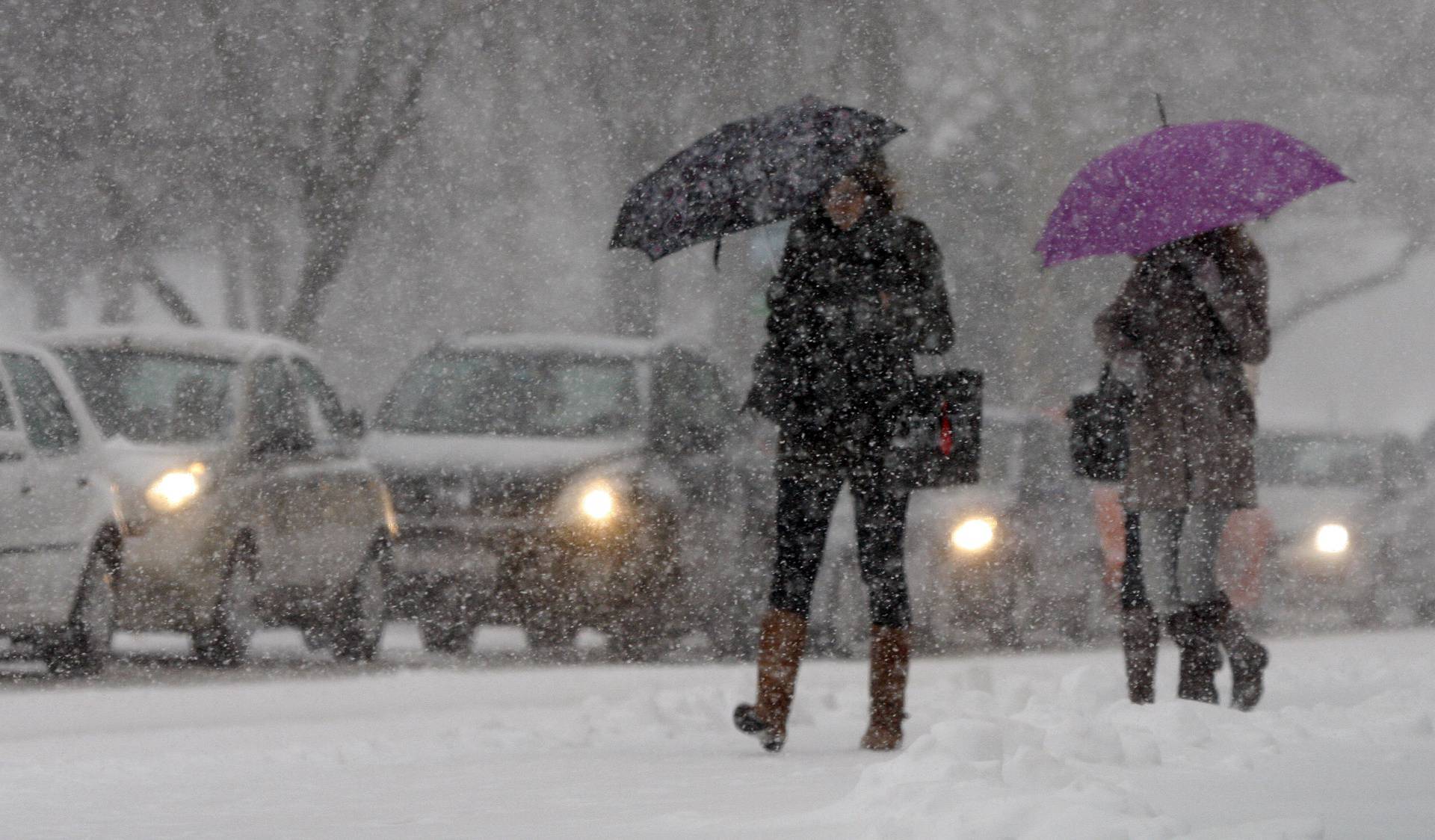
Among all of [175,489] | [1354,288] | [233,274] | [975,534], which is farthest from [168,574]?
[1354,288]

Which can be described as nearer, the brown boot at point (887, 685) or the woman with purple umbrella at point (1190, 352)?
the brown boot at point (887, 685)

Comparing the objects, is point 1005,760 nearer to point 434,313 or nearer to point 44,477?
point 44,477

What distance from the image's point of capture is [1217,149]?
7715 millimetres

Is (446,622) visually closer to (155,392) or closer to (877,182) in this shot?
(155,392)

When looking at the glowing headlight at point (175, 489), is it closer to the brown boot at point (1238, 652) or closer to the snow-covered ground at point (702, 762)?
the snow-covered ground at point (702, 762)

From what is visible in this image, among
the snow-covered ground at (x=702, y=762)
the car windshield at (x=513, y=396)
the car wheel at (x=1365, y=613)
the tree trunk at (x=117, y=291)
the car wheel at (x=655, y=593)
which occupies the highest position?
the tree trunk at (x=117, y=291)

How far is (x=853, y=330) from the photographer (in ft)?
22.6

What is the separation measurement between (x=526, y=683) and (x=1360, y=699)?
10.4 ft

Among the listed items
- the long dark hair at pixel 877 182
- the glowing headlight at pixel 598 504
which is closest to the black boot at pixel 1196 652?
the long dark hair at pixel 877 182

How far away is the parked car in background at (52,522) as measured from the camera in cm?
988

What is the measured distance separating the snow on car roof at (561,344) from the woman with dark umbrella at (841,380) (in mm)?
5638

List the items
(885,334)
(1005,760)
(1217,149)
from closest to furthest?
1. (1005,760)
2. (885,334)
3. (1217,149)

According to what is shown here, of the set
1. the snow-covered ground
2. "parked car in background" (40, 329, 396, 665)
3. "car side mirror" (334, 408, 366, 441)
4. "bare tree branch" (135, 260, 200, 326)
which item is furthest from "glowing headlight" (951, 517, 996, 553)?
"bare tree branch" (135, 260, 200, 326)

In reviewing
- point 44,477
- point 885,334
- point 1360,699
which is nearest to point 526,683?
point 44,477
